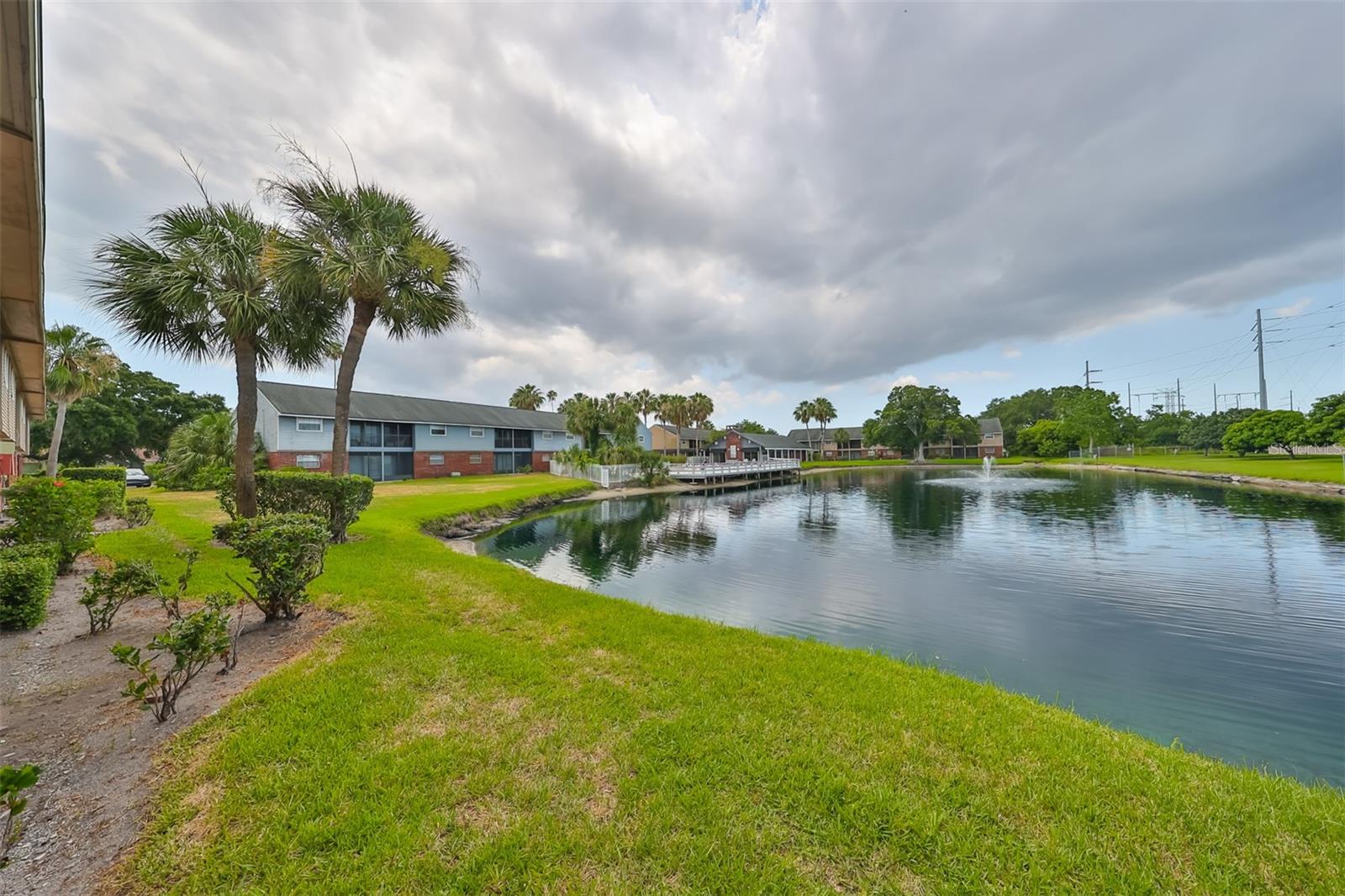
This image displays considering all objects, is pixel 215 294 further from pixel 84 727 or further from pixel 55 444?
pixel 55 444

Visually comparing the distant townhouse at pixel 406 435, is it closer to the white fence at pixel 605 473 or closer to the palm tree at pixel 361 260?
the white fence at pixel 605 473

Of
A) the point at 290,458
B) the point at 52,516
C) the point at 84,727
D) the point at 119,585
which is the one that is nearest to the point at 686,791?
the point at 84,727

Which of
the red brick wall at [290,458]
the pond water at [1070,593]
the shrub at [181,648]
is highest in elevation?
the red brick wall at [290,458]

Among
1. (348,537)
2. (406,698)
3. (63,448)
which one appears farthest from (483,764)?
(63,448)

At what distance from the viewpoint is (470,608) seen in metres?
7.10

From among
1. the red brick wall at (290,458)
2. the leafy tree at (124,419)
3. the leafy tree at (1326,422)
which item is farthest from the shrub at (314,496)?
the leafy tree at (1326,422)

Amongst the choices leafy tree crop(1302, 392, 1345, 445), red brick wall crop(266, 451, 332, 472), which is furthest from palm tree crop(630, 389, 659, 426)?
leafy tree crop(1302, 392, 1345, 445)

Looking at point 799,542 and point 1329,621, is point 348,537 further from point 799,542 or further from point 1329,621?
point 1329,621

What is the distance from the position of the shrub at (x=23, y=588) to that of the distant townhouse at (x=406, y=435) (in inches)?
960

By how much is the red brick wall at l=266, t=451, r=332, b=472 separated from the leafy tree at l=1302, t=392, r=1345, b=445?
8557 cm

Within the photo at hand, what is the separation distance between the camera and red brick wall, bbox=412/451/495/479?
37.8 metres

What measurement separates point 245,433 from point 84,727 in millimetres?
9660

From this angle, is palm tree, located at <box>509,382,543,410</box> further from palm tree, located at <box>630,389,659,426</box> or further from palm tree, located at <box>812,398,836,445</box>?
palm tree, located at <box>812,398,836,445</box>

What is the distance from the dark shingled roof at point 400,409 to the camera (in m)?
31.8
